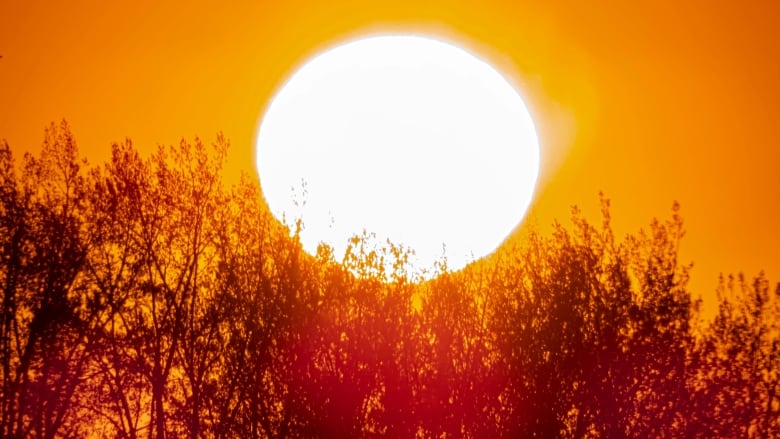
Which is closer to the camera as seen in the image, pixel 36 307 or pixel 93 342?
pixel 36 307

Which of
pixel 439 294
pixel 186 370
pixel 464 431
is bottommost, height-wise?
pixel 464 431

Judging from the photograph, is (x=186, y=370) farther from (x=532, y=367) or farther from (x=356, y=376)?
(x=532, y=367)

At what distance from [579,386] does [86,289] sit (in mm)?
19790

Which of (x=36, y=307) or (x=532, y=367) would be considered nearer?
(x=36, y=307)

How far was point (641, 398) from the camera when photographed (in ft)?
122

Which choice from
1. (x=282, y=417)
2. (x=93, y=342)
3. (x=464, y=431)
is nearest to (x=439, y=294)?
(x=464, y=431)

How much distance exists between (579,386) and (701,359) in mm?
4870

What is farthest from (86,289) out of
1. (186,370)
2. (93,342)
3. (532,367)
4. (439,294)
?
(532,367)

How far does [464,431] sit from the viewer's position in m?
38.8

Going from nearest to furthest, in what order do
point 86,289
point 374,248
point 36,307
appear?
point 36,307
point 86,289
point 374,248

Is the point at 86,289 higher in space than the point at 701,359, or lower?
higher

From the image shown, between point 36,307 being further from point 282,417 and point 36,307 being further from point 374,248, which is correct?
point 374,248

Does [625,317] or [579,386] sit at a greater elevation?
[625,317]

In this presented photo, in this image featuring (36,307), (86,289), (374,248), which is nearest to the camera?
(36,307)
